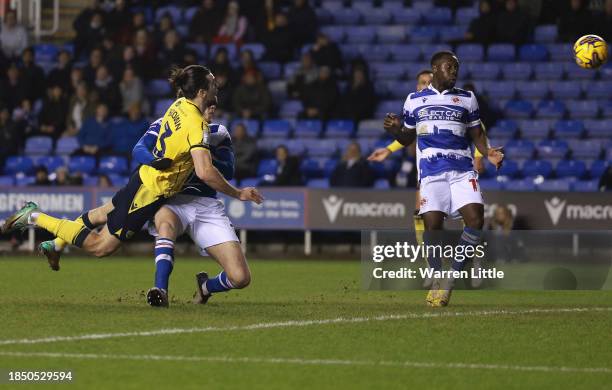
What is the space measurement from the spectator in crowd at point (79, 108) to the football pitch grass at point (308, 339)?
10.6m

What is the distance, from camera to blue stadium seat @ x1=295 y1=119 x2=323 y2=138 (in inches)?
898

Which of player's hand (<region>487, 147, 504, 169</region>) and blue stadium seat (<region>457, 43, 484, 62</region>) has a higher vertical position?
blue stadium seat (<region>457, 43, 484, 62</region>)

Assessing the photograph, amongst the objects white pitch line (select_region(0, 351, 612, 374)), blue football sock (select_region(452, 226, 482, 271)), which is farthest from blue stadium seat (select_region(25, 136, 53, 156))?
white pitch line (select_region(0, 351, 612, 374))

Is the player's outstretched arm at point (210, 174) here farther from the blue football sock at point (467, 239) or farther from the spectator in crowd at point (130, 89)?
the spectator in crowd at point (130, 89)

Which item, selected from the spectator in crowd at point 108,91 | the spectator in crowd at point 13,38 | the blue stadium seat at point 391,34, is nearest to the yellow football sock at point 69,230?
the spectator in crowd at point 108,91

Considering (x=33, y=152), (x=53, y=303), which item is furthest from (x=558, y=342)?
(x=33, y=152)

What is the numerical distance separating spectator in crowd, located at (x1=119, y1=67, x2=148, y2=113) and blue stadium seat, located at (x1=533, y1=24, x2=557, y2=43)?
7216 mm

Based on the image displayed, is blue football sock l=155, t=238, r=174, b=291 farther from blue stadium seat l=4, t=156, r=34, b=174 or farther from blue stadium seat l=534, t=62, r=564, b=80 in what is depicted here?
blue stadium seat l=534, t=62, r=564, b=80

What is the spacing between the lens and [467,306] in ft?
35.8

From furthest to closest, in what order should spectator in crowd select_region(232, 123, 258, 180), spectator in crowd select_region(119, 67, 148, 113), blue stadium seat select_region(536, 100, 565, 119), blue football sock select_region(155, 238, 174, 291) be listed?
1. spectator in crowd select_region(119, 67, 148, 113)
2. blue stadium seat select_region(536, 100, 565, 119)
3. spectator in crowd select_region(232, 123, 258, 180)
4. blue football sock select_region(155, 238, 174, 291)

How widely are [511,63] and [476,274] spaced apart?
416 inches

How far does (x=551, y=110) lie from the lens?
2219cm

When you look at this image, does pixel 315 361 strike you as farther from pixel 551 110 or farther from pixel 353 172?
pixel 551 110

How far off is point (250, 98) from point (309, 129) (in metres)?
1.18
